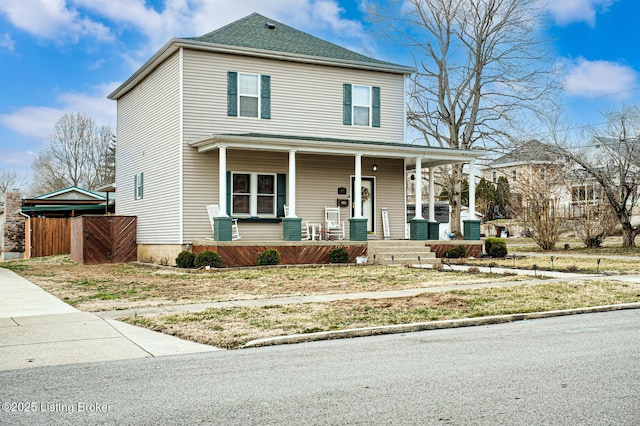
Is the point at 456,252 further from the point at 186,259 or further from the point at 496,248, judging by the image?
the point at 186,259

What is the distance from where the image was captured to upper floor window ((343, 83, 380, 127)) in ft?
77.2

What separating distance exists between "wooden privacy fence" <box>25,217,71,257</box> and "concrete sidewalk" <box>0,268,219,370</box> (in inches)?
767

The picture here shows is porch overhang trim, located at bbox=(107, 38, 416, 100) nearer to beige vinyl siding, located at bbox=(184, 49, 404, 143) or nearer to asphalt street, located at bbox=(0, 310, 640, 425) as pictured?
beige vinyl siding, located at bbox=(184, 49, 404, 143)

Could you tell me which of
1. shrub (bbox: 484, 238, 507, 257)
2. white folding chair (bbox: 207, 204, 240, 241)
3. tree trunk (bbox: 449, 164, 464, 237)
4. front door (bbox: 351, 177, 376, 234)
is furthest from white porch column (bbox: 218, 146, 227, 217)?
tree trunk (bbox: 449, 164, 464, 237)

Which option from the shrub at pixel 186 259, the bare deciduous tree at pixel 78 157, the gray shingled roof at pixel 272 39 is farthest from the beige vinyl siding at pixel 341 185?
the bare deciduous tree at pixel 78 157

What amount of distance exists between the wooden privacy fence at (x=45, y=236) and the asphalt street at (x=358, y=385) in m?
24.8

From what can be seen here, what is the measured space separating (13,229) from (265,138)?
61.0 feet

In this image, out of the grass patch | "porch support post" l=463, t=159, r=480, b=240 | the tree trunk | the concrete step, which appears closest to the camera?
the grass patch

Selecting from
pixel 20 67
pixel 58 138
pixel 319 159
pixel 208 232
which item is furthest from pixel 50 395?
pixel 58 138

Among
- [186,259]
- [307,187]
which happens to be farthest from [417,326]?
[307,187]

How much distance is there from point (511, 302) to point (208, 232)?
40.0 feet

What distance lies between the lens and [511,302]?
10938 mm

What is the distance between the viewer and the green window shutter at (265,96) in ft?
72.1

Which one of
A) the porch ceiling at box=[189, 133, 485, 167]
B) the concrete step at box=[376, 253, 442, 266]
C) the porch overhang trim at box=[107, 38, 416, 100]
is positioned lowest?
the concrete step at box=[376, 253, 442, 266]
